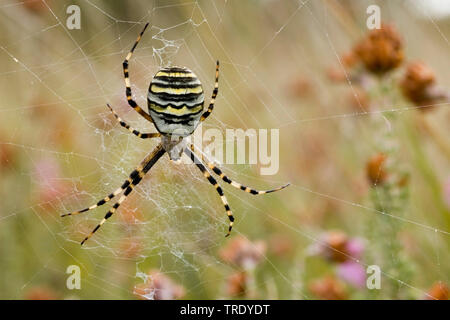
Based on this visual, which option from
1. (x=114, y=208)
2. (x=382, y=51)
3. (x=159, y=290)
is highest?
(x=382, y=51)

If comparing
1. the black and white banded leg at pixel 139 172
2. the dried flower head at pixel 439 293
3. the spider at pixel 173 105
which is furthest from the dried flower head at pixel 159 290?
the dried flower head at pixel 439 293

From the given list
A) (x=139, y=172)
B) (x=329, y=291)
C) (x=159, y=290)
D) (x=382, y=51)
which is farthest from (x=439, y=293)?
(x=139, y=172)

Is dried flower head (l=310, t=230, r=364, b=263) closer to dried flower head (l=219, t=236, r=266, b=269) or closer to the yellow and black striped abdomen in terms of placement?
dried flower head (l=219, t=236, r=266, b=269)

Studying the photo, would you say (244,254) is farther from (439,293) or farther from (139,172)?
(439,293)

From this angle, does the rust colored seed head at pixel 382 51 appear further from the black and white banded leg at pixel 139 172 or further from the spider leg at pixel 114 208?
the spider leg at pixel 114 208
